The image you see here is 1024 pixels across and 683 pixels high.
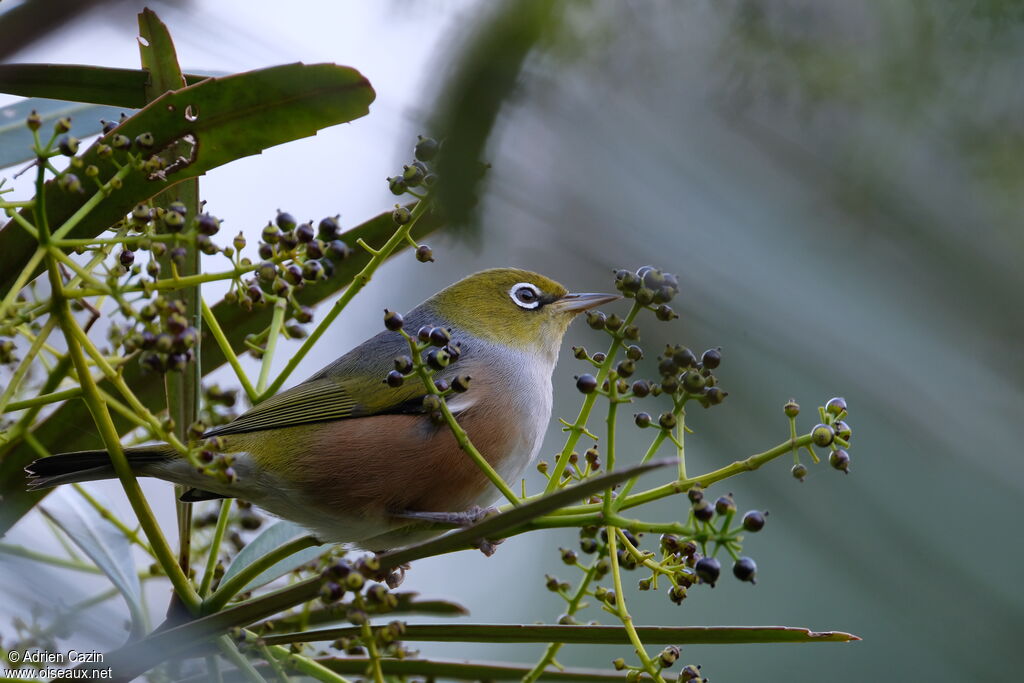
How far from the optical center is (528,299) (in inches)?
130

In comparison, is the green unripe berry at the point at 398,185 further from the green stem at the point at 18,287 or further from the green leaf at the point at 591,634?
the green leaf at the point at 591,634

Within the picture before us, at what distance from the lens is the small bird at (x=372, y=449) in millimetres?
2486

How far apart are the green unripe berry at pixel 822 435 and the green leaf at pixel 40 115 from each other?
1.82 m

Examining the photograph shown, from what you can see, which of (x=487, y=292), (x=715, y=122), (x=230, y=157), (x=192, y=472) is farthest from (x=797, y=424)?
(x=487, y=292)

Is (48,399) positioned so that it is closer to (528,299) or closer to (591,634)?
(591,634)

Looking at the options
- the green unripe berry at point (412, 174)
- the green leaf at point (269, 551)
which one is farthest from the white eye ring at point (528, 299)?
the green unripe berry at point (412, 174)

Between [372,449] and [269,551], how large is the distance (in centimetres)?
40

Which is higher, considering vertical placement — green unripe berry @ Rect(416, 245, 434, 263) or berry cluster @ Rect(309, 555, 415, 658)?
green unripe berry @ Rect(416, 245, 434, 263)

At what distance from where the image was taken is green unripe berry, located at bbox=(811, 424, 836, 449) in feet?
4.96

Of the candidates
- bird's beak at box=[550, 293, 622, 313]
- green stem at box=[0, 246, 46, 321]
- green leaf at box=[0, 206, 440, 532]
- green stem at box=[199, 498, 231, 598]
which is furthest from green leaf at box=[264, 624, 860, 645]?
bird's beak at box=[550, 293, 622, 313]

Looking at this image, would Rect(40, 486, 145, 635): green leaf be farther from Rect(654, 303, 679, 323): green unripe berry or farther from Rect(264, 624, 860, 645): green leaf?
Rect(654, 303, 679, 323): green unripe berry

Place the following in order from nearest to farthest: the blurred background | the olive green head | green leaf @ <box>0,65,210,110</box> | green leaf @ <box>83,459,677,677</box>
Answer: the blurred background → green leaf @ <box>83,459,677,677</box> → green leaf @ <box>0,65,210,110</box> → the olive green head

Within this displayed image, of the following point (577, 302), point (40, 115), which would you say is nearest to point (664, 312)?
point (577, 302)

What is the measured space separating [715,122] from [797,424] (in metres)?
0.66
